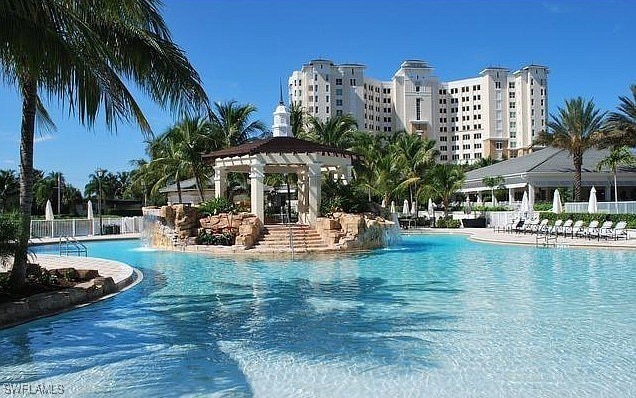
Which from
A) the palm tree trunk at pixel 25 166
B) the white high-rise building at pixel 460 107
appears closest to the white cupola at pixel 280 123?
the palm tree trunk at pixel 25 166

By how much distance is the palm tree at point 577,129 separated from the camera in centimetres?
3566

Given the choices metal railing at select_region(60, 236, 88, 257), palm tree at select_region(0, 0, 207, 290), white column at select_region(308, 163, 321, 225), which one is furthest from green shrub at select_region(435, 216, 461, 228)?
palm tree at select_region(0, 0, 207, 290)

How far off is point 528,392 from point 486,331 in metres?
2.57

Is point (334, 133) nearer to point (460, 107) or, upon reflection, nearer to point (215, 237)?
point (215, 237)

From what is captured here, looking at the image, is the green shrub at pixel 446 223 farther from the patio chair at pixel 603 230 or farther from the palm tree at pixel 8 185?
the palm tree at pixel 8 185

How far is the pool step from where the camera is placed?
865 inches

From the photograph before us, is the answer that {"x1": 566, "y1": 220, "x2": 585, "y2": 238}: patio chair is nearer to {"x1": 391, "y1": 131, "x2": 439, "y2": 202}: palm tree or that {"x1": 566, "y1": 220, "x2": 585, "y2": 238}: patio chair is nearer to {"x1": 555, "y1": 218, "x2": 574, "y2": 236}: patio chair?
{"x1": 555, "y1": 218, "x2": 574, "y2": 236}: patio chair

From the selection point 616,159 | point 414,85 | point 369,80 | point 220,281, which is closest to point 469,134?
point 414,85

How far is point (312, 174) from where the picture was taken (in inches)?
946

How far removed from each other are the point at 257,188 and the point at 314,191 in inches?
97.9

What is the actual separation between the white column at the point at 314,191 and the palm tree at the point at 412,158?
45.0 ft

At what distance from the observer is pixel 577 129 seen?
118 ft

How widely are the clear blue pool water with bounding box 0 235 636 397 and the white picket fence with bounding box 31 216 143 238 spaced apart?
63.0ft

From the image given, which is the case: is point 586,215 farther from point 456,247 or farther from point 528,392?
point 528,392
